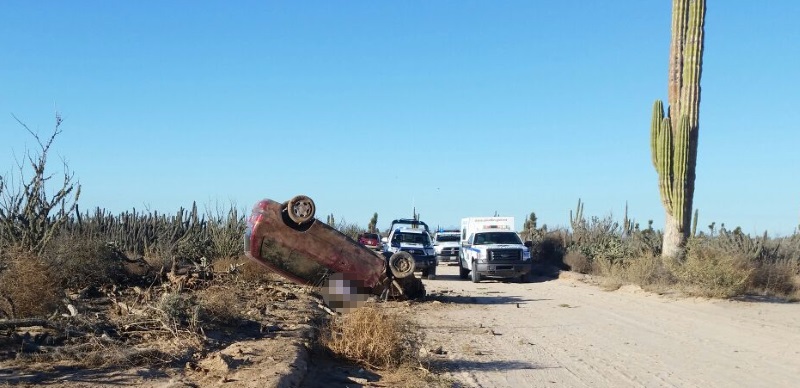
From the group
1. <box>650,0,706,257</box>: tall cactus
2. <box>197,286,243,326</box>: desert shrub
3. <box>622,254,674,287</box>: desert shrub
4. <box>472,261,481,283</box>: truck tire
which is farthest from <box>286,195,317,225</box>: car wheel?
<box>650,0,706,257</box>: tall cactus

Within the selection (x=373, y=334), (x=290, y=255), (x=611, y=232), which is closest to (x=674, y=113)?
(x=611, y=232)

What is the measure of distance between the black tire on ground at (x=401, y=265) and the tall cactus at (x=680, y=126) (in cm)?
1086

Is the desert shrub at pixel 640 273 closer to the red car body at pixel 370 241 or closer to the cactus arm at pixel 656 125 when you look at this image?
the cactus arm at pixel 656 125

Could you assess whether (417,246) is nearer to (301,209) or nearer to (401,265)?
(401,265)

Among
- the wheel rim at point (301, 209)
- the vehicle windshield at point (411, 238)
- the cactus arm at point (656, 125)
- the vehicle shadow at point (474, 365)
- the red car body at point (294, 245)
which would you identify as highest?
the cactus arm at point (656, 125)

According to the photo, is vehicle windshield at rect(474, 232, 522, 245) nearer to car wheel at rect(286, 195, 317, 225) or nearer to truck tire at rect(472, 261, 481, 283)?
truck tire at rect(472, 261, 481, 283)

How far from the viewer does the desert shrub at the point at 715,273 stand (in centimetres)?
1867

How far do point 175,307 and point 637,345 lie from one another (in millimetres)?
7452

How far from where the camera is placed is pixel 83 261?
14344 mm

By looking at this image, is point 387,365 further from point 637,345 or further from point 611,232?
point 611,232

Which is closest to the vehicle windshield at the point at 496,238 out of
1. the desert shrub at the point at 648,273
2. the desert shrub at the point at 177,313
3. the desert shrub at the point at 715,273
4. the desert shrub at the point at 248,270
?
the desert shrub at the point at 648,273

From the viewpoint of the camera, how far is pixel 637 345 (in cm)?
1225

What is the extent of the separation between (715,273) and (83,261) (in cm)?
1490

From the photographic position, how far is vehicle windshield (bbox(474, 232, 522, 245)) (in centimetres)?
2769
